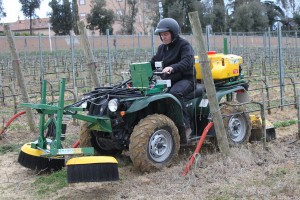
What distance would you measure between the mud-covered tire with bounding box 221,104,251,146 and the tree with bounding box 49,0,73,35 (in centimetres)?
3432

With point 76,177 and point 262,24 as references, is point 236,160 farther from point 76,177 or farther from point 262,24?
point 262,24

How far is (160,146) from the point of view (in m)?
5.16

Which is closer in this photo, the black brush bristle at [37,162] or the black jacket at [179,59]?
the black brush bristle at [37,162]

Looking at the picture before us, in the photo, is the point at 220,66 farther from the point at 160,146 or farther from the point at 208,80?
the point at 160,146

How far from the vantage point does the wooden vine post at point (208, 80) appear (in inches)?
201

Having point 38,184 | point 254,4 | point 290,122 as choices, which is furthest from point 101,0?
point 38,184

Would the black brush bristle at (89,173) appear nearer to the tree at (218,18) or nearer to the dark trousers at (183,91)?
the dark trousers at (183,91)

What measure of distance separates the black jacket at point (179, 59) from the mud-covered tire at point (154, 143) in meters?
0.66

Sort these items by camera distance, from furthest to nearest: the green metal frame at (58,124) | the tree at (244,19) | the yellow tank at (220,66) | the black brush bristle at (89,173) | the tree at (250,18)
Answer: the tree at (250,18) → the tree at (244,19) → the yellow tank at (220,66) → the green metal frame at (58,124) → the black brush bristle at (89,173)

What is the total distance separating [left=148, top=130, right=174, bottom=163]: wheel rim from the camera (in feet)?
16.5

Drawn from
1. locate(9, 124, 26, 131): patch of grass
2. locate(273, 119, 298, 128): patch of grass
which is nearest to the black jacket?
locate(273, 119, 298, 128): patch of grass

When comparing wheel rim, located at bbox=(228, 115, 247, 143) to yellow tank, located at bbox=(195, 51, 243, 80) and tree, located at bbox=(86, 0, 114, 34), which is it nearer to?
yellow tank, located at bbox=(195, 51, 243, 80)

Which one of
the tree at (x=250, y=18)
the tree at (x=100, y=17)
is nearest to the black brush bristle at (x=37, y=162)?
the tree at (x=100, y=17)

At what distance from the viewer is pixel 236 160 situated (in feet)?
17.2
